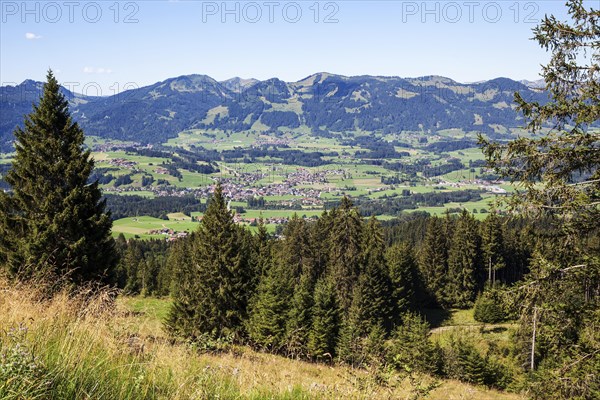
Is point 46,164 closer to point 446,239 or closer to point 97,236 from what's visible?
point 97,236

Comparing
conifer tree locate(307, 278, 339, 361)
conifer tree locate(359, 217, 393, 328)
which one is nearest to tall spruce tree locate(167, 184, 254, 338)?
conifer tree locate(307, 278, 339, 361)

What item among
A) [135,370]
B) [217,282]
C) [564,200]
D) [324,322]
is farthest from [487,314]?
[135,370]

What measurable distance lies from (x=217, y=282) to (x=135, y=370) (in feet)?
98.3

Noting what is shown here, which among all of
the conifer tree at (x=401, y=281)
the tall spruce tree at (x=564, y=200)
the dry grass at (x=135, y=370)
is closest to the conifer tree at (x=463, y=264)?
the conifer tree at (x=401, y=281)

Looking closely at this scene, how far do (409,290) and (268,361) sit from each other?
52.1 metres

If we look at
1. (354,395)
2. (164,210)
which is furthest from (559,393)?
(164,210)

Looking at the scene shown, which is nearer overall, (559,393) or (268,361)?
(268,361)

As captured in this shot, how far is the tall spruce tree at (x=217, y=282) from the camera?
3356 centimetres

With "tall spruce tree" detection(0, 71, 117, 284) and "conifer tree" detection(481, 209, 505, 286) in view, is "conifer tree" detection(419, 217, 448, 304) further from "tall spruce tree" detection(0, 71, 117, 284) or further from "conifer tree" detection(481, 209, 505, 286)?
"tall spruce tree" detection(0, 71, 117, 284)

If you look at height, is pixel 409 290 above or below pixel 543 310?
below

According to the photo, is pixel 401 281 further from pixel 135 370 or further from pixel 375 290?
pixel 135 370

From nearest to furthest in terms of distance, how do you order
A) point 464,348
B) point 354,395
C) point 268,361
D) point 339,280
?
1. point 354,395
2. point 268,361
3. point 464,348
4. point 339,280

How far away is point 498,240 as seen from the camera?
67.3m

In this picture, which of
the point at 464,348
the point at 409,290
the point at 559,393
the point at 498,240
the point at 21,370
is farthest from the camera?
the point at 498,240
